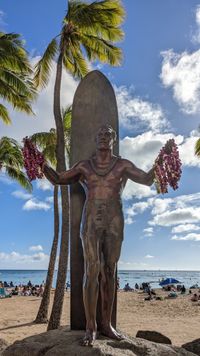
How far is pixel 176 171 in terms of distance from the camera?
186 inches

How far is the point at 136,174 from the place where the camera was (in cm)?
509

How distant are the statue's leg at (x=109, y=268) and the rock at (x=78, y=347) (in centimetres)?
27

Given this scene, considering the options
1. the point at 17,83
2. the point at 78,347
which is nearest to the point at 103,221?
the point at 78,347

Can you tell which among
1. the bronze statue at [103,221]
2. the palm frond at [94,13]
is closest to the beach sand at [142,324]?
the bronze statue at [103,221]

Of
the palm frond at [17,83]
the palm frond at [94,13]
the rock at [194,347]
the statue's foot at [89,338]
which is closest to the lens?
the statue's foot at [89,338]

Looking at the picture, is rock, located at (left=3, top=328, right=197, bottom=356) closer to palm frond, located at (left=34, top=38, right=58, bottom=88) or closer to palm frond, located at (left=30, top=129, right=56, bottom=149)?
palm frond, located at (left=34, top=38, right=58, bottom=88)

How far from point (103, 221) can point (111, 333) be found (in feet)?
4.00

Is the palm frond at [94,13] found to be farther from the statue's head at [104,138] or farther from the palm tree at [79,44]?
the statue's head at [104,138]

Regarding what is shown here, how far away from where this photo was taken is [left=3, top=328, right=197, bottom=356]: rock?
4.22 metres

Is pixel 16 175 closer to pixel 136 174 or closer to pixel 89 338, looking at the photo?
pixel 136 174

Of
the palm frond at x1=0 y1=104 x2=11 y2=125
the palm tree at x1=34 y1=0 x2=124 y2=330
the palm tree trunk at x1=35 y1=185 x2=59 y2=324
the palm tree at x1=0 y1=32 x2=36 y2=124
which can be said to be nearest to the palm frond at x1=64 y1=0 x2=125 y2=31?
the palm tree at x1=34 y1=0 x2=124 y2=330

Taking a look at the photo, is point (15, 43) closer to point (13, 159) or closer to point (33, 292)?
point (13, 159)

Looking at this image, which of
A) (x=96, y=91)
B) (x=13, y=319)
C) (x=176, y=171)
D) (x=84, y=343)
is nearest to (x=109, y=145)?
(x=176, y=171)

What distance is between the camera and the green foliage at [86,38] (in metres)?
15.1
